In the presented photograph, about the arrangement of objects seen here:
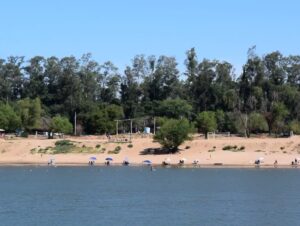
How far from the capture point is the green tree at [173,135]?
113125 mm

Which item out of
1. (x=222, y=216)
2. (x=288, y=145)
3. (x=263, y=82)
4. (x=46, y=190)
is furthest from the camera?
(x=263, y=82)

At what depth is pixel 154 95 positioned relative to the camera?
530 ft

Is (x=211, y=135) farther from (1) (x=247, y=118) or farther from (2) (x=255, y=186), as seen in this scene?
(2) (x=255, y=186)

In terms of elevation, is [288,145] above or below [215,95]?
below

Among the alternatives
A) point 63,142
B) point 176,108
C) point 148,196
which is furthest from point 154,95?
point 148,196

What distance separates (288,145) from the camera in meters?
116

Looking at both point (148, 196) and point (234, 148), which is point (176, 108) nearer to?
point (234, 148)

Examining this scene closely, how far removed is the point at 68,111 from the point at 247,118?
37.8 m

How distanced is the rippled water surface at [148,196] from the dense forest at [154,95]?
35.6m

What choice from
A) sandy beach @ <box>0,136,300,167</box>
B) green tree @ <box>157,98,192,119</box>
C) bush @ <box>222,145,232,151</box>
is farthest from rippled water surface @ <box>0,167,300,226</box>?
green tree @ <box>157,98,192,119</box>

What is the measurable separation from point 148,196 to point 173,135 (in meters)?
44.5

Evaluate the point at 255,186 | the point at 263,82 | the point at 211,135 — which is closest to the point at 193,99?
the point at 263,82

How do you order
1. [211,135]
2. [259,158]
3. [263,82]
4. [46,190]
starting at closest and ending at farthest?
[46,190] → [259,158] → [211,135] → [263,82]

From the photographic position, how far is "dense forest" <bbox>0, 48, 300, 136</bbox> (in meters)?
138
